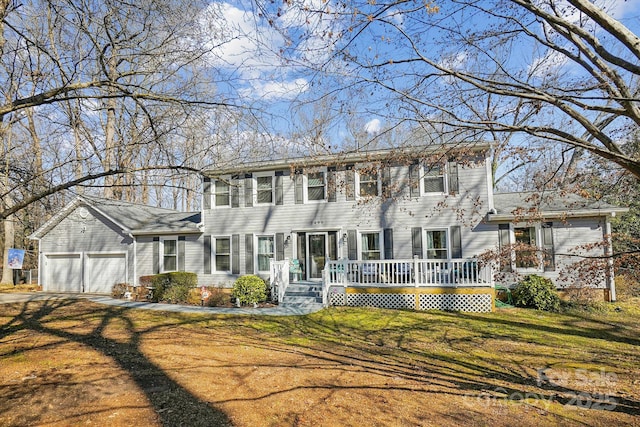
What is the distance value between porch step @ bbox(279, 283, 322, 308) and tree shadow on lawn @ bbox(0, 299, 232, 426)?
428cm

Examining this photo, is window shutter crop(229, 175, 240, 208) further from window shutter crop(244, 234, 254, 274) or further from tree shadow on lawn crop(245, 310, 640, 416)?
tree shadow on lawn crop(245, 310, 640, 416)

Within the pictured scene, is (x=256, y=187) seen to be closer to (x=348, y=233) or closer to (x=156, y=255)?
(x=348, y=233)

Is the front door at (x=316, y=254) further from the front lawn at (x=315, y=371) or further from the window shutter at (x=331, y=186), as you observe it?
the front lawn at (x=315, y=371)

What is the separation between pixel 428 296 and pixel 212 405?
8.80 metres

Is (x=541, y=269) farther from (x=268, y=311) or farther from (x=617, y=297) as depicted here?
(x=268, y=311)

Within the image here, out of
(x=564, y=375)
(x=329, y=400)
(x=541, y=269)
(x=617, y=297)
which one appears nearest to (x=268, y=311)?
(x=329, y=400)

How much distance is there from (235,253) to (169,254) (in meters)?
3.14

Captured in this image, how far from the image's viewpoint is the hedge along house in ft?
52.1

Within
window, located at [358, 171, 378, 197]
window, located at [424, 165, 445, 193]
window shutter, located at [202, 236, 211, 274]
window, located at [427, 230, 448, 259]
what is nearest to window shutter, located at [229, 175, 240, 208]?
window shutter, located at [202, 236, 211, 274]

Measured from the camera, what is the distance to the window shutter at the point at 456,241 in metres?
12.9

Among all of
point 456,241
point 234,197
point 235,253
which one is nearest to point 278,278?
point 235,253

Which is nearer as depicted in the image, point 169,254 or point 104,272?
point 169,254

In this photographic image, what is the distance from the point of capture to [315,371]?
5793 millimetres

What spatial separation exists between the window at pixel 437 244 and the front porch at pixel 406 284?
19.2 inches
